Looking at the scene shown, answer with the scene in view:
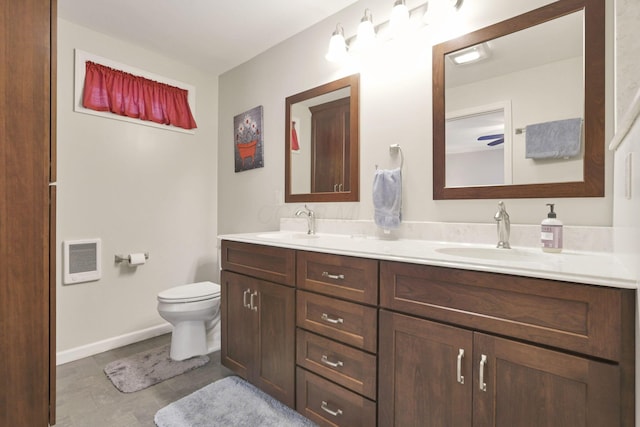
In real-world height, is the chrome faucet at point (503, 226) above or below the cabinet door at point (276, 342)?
above

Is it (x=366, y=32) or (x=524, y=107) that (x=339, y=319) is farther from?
(x=366, y=32)

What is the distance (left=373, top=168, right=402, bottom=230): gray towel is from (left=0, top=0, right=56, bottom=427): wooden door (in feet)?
4.67

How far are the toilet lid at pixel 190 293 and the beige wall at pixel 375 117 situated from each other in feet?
2.09

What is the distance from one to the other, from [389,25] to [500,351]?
5.52 feet

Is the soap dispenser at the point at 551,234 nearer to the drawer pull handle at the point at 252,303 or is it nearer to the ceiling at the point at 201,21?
the drawer pull handle at the point at 252,303

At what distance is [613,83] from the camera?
3.78 ft

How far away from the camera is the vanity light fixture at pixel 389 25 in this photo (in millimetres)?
1538

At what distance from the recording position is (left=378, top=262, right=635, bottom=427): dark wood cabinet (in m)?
0.76

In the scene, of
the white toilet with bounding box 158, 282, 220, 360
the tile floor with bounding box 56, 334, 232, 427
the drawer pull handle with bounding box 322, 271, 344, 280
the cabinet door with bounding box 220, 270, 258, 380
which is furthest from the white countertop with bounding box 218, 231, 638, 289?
the tile floor with bounding box 56, 334, 232, 427

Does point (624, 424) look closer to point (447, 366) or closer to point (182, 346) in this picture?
point (447, 366)

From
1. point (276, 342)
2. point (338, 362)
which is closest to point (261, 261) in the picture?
point (276, 342)

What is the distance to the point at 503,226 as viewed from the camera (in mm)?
1312

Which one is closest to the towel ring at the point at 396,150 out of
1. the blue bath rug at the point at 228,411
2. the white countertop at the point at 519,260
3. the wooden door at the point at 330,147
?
the wooden door at the point at 330,147

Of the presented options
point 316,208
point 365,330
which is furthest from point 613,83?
point 316,208
